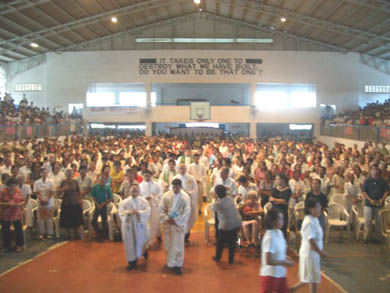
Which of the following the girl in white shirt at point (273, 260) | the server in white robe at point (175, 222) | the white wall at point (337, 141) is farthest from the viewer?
the white wall at point (337, 141)

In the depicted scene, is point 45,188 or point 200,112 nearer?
point 45,188

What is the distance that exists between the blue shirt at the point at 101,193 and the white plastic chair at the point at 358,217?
501cm

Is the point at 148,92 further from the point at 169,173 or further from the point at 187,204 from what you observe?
the point at 187,204

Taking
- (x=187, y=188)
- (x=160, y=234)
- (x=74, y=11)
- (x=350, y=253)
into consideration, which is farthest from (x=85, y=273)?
(x=74, y=11)

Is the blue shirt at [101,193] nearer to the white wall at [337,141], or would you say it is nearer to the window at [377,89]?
the white wall at [337,141]

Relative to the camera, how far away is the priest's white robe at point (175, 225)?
19.1 feet

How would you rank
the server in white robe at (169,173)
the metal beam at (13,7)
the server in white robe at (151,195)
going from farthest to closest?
the metal beam at (13,7) → the server in white robe at (169,173) → the server in white robe at (151,195)

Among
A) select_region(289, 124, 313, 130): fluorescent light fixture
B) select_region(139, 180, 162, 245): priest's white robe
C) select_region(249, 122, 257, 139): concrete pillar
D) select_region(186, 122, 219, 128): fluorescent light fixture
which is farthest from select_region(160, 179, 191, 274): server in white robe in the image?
select_region(289, 124, 313, 130): fluorescent light fixture

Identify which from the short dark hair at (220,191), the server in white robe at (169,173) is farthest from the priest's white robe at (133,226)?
the server in white robe at (169,173)

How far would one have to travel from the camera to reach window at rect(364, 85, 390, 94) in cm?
2681

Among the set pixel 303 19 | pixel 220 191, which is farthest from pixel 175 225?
pixel 303 19

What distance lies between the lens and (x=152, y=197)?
6.99 m

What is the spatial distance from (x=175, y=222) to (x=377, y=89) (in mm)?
25703

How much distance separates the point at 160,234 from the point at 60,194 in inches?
88.8
